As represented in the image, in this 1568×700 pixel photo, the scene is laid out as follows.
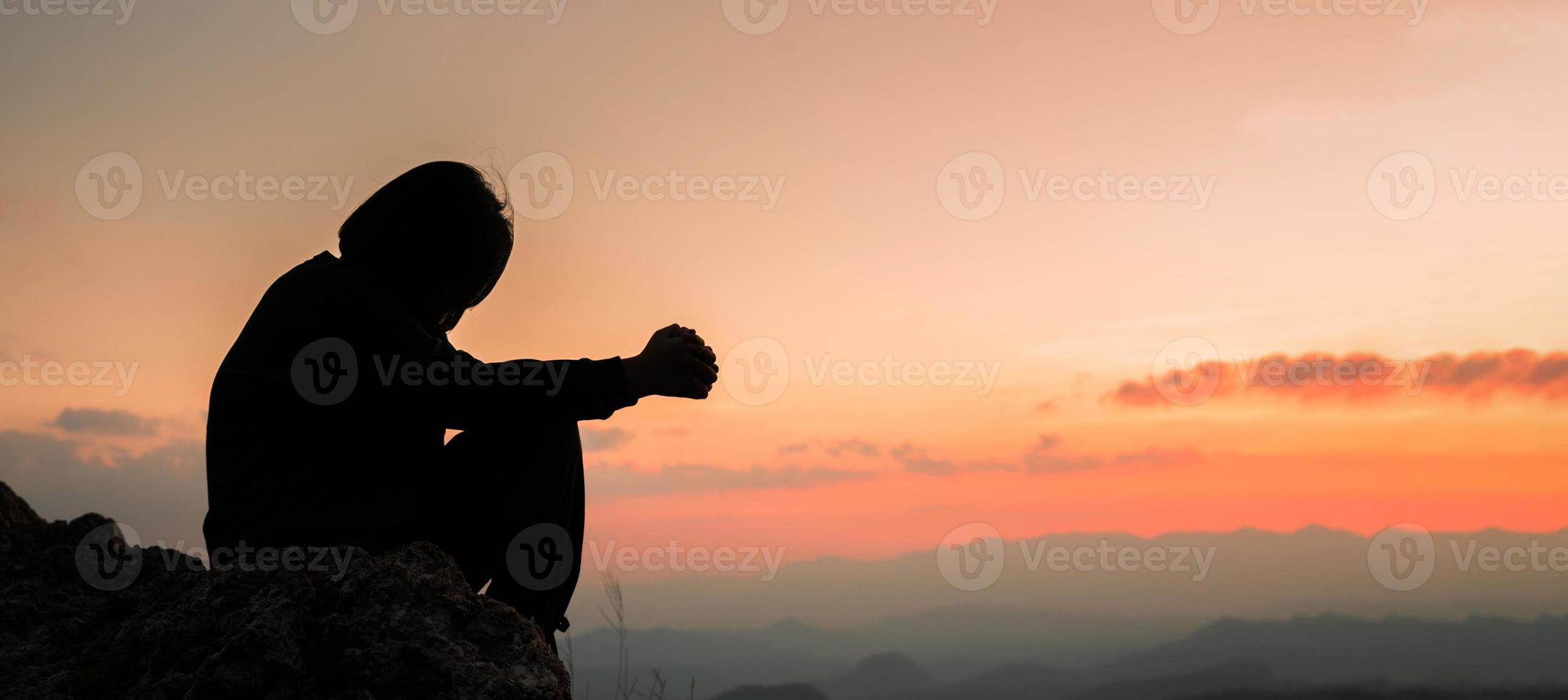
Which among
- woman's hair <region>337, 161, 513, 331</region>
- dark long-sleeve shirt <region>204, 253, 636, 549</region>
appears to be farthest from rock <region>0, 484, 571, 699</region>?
woman's hair <region>337, 161, 513, 331</region>

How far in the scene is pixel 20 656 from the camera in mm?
3391

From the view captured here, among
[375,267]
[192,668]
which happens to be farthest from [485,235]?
[192,668]

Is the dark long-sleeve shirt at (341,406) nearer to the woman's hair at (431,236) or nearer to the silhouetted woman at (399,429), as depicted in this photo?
the silhouetted woman at (399,429)

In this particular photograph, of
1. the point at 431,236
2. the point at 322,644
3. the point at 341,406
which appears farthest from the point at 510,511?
the point at 431,236

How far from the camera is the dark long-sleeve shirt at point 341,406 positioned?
3.39 metres

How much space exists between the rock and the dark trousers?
343mm

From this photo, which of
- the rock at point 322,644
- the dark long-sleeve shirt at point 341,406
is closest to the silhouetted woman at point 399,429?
the dark long-sleeve shirt at point 341,406

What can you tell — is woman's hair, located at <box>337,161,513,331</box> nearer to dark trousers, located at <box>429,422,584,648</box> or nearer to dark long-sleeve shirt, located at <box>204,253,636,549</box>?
dark long-sleeve shirt, located at <box>204,253,636,549</box>

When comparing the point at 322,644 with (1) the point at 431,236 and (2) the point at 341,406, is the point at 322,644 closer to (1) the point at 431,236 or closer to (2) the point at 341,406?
(2) the point at 341,406

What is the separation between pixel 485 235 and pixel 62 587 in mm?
2428

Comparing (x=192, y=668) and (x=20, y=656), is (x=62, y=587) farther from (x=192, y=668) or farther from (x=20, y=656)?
(x=192, y=668)

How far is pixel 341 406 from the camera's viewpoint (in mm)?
3430

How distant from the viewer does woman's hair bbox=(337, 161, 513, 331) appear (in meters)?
3.95

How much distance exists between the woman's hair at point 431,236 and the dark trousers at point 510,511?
650mm
